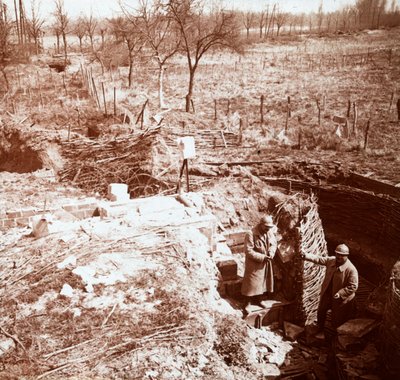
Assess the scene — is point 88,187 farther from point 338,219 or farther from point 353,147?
point 353,147

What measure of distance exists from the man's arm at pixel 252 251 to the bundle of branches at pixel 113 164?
387 cm

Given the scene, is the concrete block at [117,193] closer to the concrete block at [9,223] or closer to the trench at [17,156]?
the concrete block at [9,223]

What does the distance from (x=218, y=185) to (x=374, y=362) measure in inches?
217

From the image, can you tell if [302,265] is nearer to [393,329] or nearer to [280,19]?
[393,329]

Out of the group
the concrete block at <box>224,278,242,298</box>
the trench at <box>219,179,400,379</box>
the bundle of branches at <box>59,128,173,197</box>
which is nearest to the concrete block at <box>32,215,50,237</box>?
the concrete block at <box>224,278,242,298</box>

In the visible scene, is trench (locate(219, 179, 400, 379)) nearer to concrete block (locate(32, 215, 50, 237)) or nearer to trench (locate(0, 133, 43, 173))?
concrete block (locate(32, 215, 50, 237))

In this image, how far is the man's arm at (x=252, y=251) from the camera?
656cm

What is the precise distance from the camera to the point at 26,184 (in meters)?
10.4

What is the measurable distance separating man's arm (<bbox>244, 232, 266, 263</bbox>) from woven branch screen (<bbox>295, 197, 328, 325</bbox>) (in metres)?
0.76

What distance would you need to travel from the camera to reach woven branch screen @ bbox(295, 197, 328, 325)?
699 centimetres

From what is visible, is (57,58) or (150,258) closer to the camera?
(150,258)

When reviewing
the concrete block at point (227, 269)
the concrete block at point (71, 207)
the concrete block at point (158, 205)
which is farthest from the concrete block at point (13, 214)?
the concrete block at point (227, 269)

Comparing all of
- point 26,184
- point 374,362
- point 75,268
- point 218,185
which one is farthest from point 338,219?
point 26,184

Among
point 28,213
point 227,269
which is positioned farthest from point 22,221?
point 227,269
